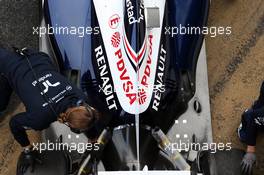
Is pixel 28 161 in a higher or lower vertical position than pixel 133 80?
lower

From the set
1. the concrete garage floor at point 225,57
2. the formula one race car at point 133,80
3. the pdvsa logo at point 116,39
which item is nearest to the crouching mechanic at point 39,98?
the formula one race car at point 133,80

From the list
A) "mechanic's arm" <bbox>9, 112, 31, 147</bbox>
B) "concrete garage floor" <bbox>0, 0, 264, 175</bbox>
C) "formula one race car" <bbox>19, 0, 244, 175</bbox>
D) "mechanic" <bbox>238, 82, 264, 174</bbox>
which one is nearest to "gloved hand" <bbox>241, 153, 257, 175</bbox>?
"mechanic" <bbox>238, 82, 264, 174</bbox>

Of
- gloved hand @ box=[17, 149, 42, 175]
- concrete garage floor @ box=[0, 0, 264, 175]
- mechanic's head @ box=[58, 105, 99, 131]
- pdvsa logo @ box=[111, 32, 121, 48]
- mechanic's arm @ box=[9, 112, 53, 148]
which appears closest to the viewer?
mechanic's head @ box=[58, 105, 99, 131]

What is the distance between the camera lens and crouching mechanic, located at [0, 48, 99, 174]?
10.3 feet

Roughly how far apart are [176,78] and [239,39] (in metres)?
1.24

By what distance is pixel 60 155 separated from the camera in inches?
137

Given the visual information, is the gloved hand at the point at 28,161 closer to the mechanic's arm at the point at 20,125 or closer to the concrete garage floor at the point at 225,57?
the mechanic's arm at the point at 20,125

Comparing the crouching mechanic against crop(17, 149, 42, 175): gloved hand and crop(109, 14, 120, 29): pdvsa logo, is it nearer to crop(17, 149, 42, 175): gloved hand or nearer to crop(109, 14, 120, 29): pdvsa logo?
crop(17, 149, 42, 175): gloved hand

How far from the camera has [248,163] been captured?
3.82 m

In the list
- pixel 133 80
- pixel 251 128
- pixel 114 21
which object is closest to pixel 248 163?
pixel 251 128

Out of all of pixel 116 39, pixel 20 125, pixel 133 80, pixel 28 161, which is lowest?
pixel 28 161

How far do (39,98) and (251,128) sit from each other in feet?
5.30

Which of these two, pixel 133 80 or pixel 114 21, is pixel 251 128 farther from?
pixel 114 21

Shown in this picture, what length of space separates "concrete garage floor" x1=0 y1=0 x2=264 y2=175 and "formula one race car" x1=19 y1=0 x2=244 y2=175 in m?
0.35
